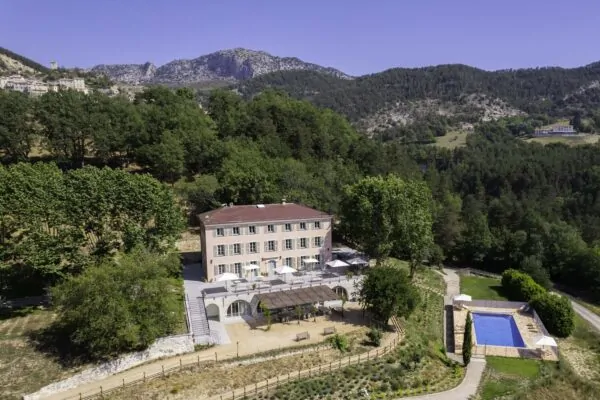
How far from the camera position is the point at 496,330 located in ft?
150

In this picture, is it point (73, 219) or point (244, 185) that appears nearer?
point (73, 219)

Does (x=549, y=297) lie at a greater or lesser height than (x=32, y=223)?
lesser

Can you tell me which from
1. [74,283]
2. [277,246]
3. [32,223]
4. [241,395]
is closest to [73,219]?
[32,223]

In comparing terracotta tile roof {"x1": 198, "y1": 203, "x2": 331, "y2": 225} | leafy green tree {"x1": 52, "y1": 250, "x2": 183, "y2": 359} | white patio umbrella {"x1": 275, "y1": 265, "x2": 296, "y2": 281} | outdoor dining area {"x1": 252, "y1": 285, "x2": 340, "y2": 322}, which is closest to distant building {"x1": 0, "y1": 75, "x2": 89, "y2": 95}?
terracotta tile roof {"x1": 198, "y1": 203, "x2": 331, "y2": 225}

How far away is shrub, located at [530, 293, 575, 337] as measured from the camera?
46375 mm

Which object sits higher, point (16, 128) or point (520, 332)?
point (16, 128)

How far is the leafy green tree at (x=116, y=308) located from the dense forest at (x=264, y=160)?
14795 millimetres

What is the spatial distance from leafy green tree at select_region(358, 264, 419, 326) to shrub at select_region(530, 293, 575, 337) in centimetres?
1642

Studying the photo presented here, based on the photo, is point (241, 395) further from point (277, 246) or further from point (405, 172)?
point (405, 172)

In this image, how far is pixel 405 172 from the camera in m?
90.4

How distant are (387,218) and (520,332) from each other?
17272 mm

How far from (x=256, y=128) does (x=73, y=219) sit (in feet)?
156

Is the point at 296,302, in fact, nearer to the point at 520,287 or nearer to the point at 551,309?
the point at 551,309

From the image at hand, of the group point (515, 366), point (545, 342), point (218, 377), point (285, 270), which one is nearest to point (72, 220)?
point (285, 270)
